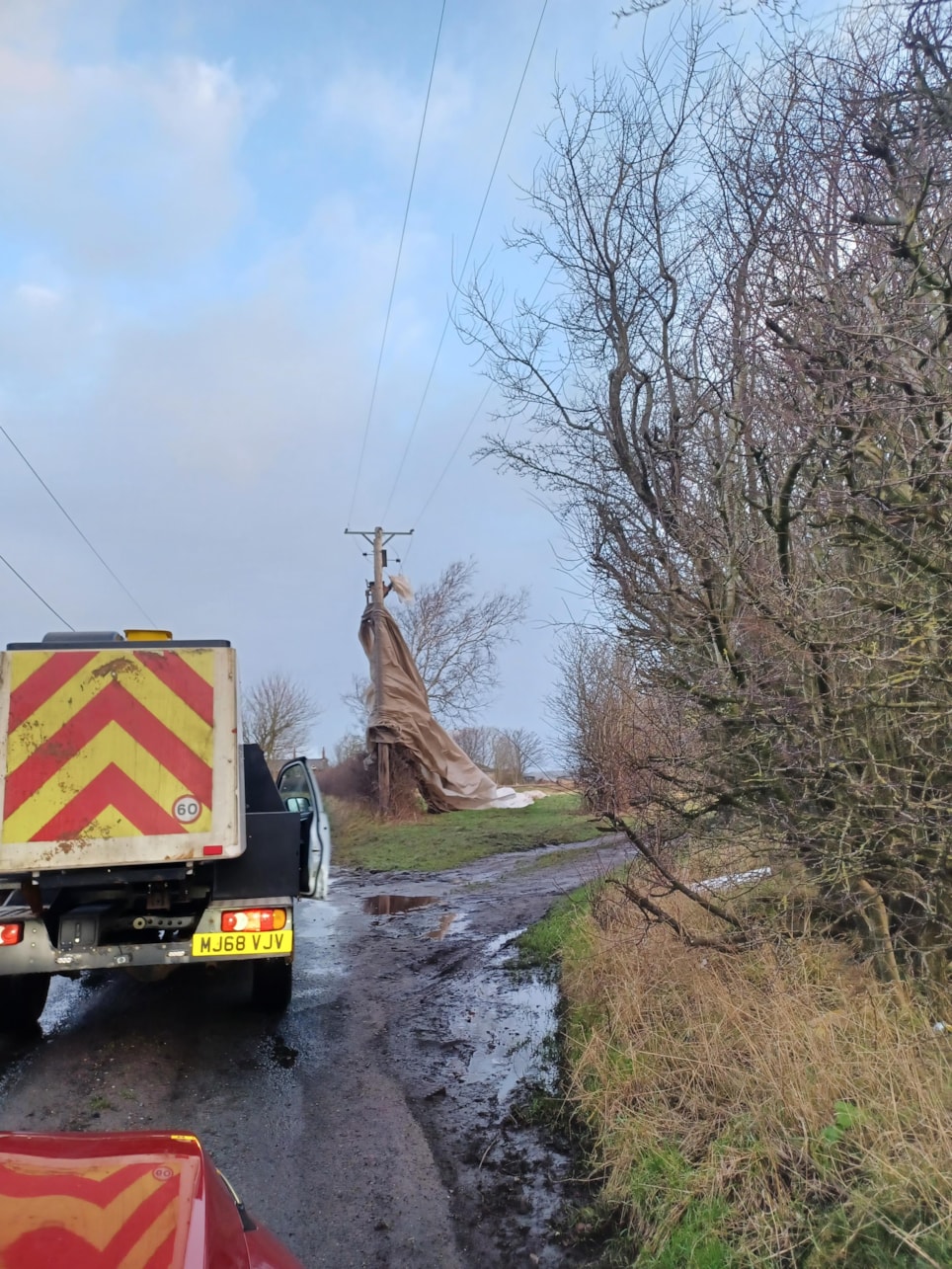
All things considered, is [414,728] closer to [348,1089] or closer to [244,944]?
[244,944]

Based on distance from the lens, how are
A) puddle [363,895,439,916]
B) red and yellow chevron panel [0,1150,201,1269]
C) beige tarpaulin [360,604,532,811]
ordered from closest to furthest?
red and yellow chevron panel [0,1150,201,1269] → puddle [363,895,439,916] → beige tarpaulin [360,604,532,811]

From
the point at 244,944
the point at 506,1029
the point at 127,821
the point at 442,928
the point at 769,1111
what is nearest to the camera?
the point at 769,1111

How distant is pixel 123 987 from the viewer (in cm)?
678

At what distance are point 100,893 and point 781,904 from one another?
401 centimetres

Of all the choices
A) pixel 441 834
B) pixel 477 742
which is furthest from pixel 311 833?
pixel 477 742

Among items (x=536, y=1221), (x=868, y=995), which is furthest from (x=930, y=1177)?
(x=536, y=1221)

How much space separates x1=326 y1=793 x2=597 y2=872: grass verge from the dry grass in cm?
870

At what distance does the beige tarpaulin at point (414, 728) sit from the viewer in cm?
1948

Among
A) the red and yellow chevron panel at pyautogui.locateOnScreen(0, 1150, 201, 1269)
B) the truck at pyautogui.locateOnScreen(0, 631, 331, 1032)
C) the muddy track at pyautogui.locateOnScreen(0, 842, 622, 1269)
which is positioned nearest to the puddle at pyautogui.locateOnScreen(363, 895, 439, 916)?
the muddy track at pyautogui.locateOnScreen(0, 842, 622, 1269)

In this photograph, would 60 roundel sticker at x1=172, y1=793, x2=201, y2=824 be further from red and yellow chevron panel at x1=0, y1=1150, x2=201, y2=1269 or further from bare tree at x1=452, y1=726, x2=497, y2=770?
bare tree at x1=452, y1=726, x2=497, y2=770

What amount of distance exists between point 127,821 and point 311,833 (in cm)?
174

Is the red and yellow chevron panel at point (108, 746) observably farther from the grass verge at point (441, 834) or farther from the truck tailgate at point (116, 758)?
the grass verge at point (441, 834)

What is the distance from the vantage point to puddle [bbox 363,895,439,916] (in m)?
10.2

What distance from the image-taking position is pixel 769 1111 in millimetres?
3359
